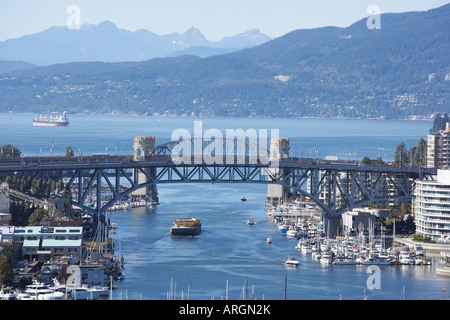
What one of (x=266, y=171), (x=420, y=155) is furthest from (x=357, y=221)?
(x=420, y=155)

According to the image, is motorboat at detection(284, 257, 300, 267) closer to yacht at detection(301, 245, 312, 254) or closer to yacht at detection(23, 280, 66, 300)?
yacht at detection(301, 245, 312, 254)

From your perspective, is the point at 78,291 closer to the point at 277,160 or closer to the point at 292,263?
the point at 292,263

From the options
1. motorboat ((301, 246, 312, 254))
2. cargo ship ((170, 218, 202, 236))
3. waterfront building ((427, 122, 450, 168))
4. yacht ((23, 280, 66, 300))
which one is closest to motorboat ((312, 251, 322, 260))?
motorboat ((301, 246, 312, 254))

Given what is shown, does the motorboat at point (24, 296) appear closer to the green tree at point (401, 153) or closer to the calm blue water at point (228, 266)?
the calm blue water at point (228, 266)

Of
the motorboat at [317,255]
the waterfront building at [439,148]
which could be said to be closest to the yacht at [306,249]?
the motorboat at [317,255]

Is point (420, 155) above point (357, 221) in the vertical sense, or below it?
above
